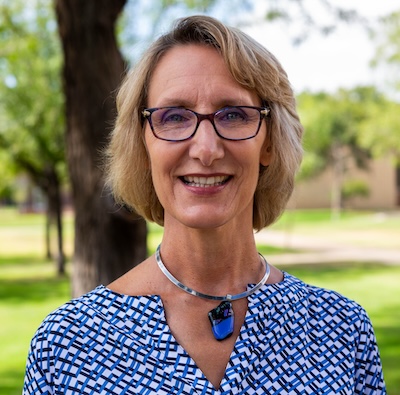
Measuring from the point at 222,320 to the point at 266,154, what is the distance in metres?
0.51

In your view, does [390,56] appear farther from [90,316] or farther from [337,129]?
[90,316]

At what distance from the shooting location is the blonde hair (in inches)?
71.4

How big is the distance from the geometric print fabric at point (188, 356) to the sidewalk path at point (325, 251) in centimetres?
1718

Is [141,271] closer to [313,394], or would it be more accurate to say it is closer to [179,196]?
[179,196]

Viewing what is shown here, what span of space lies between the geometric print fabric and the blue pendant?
4 cm

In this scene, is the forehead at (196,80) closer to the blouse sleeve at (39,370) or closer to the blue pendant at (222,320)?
the blue pendant at (222,320)

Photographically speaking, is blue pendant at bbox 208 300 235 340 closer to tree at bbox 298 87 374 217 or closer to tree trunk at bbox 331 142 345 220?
tree at bbox 298 87 374 217

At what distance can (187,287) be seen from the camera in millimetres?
1883

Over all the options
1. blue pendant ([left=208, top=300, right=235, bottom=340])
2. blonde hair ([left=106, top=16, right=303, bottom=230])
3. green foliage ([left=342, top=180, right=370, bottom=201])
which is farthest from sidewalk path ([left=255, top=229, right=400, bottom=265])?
green foliage ([left=342, top=180, right=370, bottom=201])

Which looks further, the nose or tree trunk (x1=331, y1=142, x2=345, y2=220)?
tree trunk (x1=331, y1=142, x2=345, y2=220)

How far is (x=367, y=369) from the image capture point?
76.7 inches

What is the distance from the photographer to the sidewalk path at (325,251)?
21.1m

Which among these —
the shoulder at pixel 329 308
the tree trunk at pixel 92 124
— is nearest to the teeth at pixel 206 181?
the shoulder at pixel 329 308

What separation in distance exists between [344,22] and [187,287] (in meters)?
6.40
